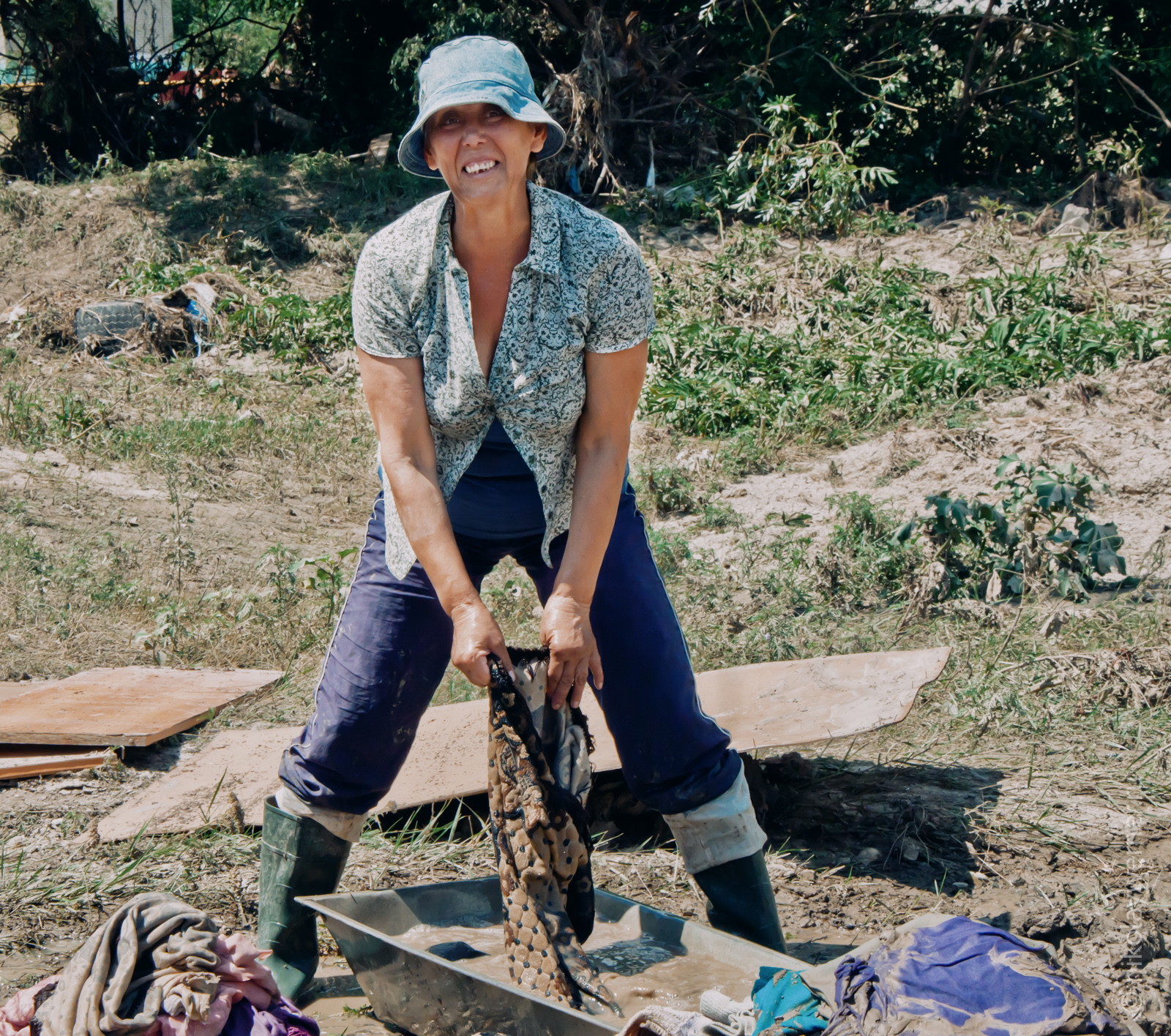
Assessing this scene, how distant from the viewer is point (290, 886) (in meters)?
2.52

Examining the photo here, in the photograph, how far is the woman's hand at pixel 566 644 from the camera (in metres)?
2.31

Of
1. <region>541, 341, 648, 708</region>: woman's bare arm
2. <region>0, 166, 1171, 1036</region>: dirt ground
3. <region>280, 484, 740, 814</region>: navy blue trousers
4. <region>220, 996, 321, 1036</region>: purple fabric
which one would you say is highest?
<region>541, 341, 648, 708</region>: woman's bare arm

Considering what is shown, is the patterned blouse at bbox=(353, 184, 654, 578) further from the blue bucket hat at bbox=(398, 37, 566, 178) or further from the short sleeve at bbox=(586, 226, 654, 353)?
the blue bucket hat at bbox=(398, 37, 566, 178)

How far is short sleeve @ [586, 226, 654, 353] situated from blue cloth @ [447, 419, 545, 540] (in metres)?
0.27

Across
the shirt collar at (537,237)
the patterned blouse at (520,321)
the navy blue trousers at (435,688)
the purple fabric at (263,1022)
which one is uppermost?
the shirt collar at (537,237)

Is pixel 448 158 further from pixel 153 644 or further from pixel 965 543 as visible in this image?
pixel 965 543

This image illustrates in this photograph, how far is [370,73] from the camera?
12.9 meters

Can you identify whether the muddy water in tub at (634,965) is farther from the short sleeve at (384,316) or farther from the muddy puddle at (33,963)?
the short sleeve at (384,316)

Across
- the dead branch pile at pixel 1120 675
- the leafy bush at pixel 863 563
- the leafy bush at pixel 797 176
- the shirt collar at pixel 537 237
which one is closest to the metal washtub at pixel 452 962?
the shirt collar at pixel 537 237

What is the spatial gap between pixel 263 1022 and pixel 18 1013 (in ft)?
1.36

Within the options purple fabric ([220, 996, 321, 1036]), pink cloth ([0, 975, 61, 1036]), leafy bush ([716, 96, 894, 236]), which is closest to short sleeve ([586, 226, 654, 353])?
purple fabric ([220, 996, 321, 1036])

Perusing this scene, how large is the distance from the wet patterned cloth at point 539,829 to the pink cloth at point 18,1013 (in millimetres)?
809

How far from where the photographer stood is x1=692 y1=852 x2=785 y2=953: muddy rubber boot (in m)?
2.53

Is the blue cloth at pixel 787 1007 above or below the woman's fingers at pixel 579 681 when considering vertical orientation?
below
